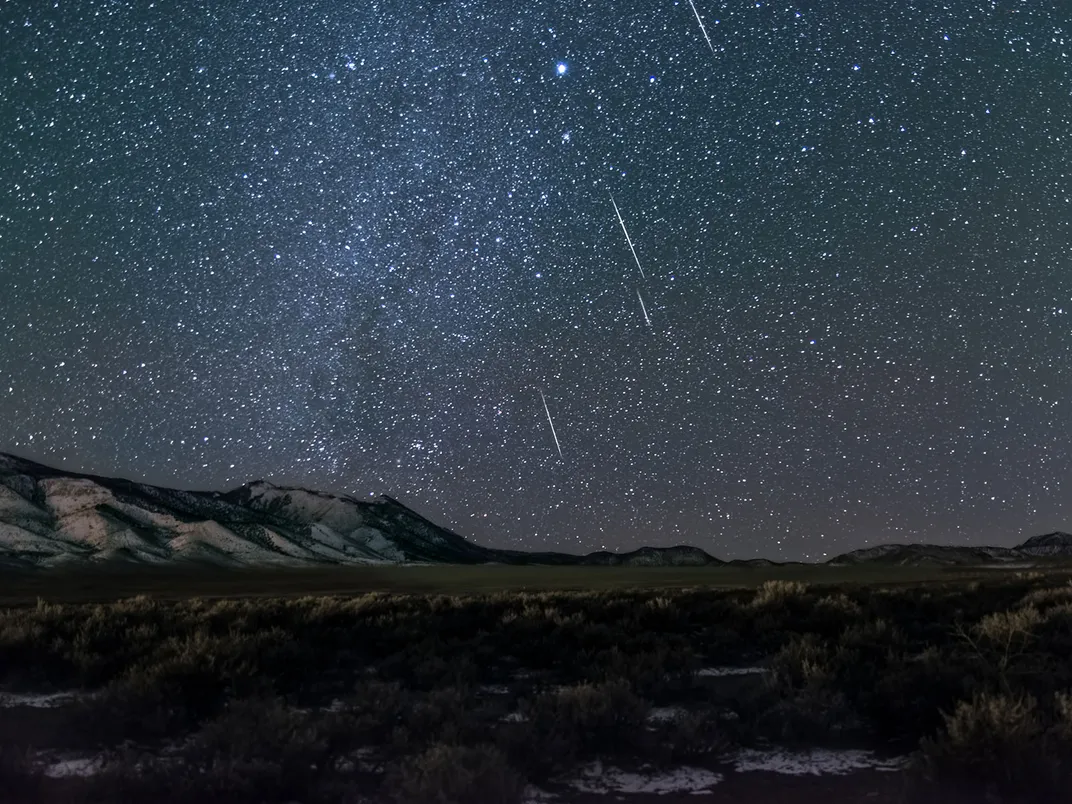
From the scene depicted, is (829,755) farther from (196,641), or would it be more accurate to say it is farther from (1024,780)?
(196,641)

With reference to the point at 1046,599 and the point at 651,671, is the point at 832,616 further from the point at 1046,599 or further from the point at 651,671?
the point at 651,671

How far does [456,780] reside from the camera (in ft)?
21.1

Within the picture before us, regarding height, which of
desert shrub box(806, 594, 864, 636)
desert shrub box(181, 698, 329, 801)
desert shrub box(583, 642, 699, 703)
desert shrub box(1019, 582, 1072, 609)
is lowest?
desert shrub box(1019, 582, 1072, 609)

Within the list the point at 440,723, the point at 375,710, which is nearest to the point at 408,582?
the point at 375,710

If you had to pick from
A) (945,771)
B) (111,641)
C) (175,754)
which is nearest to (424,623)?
(111,641)

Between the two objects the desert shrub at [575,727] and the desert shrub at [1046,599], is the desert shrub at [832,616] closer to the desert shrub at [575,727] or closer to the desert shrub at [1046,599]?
the desert shrub at [1046,599]

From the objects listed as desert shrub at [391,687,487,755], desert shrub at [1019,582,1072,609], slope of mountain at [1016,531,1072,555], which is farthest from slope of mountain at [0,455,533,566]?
slope of mountain at [1016,531,1072,555]

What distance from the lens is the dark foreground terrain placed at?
6855mm

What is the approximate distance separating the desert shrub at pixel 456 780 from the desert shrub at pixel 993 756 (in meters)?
3.15

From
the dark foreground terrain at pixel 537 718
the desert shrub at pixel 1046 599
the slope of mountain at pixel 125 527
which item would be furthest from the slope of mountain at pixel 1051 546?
the dark foreground terrain at pixel 537 718

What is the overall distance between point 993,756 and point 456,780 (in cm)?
399

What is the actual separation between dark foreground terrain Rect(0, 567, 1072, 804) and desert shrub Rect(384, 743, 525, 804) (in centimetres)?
2

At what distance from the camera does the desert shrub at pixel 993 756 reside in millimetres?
6508

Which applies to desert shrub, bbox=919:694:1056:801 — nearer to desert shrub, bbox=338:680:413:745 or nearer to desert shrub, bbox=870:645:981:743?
desert shrub, bbox=870:645:981:743
